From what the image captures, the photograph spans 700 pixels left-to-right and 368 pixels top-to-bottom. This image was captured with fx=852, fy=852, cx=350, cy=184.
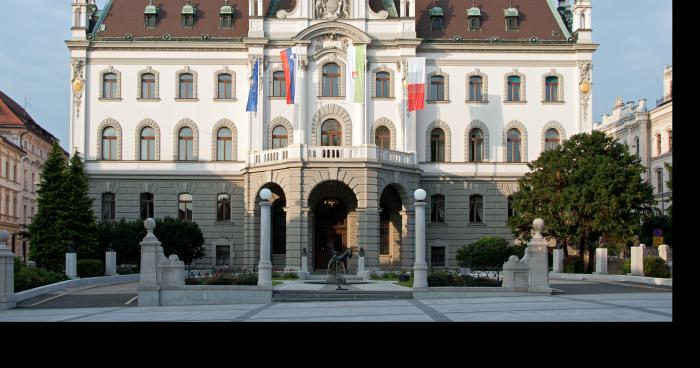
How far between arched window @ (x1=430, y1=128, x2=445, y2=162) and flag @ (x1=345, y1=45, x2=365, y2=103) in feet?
15.9

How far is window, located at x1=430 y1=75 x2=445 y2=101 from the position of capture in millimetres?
48062

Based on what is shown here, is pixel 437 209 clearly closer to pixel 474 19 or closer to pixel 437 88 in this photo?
pixel 437 88

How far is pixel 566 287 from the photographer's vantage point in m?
31.2

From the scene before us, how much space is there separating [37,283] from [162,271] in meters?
6.67

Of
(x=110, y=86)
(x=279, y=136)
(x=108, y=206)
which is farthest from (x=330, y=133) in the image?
(x=108, y=206)

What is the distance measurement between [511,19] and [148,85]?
69.3ft

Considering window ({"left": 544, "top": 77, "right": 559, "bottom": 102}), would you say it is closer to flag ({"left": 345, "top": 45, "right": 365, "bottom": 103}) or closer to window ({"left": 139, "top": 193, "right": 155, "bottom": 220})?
flag ({"left": 345, "top": 45, "right": 365, "bottom": 103})

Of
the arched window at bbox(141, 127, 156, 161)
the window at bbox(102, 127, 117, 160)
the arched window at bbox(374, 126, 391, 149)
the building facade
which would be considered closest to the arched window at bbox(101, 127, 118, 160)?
the window at bbox(102, 127, 117, 160)

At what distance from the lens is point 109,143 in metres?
47.9
